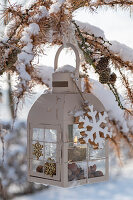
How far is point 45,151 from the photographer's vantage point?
1.07 meters

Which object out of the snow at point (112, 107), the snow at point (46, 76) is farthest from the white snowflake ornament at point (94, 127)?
the snow at point (46, 76)

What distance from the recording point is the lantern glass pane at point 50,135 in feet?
3.41

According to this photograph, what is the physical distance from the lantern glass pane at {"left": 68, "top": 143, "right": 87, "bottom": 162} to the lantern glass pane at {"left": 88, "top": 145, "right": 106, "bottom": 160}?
0.03 metres

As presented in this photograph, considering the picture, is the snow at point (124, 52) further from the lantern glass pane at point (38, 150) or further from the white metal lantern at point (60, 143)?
the lantern glass pane at point (38, 150)

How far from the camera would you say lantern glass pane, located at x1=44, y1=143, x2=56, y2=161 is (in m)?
1.05

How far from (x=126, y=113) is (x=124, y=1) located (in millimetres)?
367

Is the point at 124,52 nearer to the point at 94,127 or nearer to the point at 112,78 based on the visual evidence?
the point at 112,78

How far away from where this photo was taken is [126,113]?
4.10 feet

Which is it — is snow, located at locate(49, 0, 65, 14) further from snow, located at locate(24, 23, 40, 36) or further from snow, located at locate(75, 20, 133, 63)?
snow, located at locate(75, 20, 133, 63)

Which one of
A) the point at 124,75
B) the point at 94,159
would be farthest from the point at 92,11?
the point at 94,159

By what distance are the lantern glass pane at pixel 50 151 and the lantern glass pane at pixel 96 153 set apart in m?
0.12

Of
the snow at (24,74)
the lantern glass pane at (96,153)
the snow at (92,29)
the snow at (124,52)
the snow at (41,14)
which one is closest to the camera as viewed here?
Answer: the snow at (24,74)

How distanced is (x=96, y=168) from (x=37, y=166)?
0.18m

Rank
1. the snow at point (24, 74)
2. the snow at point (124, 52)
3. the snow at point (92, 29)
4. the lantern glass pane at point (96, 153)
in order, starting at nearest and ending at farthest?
the snow at point (24, 74)
the lantern glass pane at point (96, 153)
the snow at point (124, 52)
the snow at point (92, 29)
